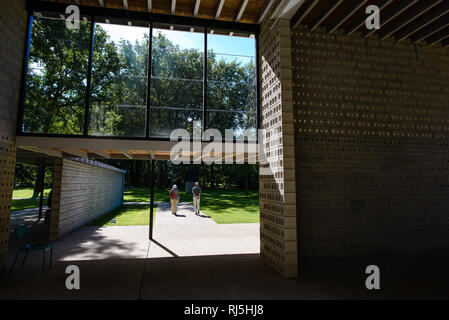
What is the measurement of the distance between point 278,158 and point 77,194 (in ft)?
22.3

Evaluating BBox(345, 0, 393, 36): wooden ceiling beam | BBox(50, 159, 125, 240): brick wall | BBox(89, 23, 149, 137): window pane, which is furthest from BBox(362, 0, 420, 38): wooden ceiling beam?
BBox(50, 159, 125, 240): brick wall

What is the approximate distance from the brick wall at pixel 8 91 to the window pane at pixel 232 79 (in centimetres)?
380

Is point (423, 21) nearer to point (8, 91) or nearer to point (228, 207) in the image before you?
point (8, 91)

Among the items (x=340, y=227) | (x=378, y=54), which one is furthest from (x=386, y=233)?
(x=378, y=54)

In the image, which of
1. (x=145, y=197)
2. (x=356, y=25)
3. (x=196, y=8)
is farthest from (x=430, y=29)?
(x=145, y=197)

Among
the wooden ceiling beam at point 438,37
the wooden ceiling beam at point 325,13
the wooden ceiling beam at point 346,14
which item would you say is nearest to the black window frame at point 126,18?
the wooden ceiling beam at point 325,13

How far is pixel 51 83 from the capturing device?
5.39 metres

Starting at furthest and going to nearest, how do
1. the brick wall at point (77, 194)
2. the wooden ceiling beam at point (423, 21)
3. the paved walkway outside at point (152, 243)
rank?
the brick wall at point (77, 194) < the paved walkway outside at point (152, 243) < the wooden ceiling beam at point (423, 21)

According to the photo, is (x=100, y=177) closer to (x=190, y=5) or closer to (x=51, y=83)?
(x=51, y=83)

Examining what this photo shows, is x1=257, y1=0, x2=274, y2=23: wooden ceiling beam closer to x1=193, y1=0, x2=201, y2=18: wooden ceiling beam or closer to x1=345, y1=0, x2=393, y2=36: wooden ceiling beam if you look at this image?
x1=193, y1=0, x2=201, y2=18: wooden ceiling beam

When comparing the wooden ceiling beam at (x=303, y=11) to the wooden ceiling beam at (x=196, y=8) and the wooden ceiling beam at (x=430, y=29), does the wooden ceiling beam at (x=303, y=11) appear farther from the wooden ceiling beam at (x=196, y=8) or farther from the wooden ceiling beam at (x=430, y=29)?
the wooden ceiling beam at (x=430, y=29)

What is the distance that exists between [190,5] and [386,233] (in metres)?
6.63

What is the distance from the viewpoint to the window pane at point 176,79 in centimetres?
580

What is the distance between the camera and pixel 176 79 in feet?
19.7
